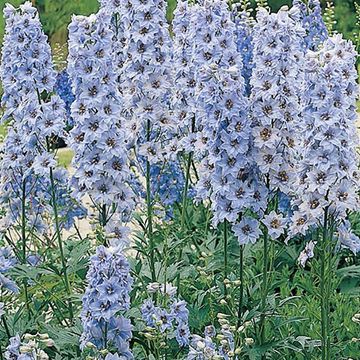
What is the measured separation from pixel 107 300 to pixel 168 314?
609 mm

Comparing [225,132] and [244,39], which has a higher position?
[244,39]

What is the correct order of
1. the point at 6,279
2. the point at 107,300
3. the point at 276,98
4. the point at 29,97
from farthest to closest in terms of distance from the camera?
the point at 29,97
the point at 6,279
the point at 276,98
the point at 107,300

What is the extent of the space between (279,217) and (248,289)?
617mm

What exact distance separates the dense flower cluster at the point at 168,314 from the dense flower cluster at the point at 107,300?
1.04 ft

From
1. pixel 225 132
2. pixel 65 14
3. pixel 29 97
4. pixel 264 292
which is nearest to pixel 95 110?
pixel 29 97

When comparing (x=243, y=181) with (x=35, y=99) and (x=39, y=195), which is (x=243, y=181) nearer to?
(x=35, y=99)

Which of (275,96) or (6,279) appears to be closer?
(275,96)

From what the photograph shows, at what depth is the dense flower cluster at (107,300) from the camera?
3461 millimetres

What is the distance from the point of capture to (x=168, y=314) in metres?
4.05

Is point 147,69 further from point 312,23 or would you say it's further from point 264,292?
point 312,23

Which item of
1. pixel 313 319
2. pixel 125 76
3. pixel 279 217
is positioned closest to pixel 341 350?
pixel 313 319

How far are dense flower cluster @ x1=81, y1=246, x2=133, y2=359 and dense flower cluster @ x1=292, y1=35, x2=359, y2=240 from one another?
38.9 inches

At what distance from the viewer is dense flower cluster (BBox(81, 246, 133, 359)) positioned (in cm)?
346

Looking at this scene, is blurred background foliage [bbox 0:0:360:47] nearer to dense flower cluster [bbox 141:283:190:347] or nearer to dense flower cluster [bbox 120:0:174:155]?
dense flower cluster [bbox 120:0:174:155]
